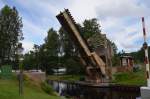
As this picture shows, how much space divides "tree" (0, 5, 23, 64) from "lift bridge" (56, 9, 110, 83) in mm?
17733

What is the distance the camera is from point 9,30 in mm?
56344

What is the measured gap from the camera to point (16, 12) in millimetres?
56000

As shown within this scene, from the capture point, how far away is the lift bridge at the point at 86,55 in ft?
103

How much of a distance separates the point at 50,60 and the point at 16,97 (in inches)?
2488

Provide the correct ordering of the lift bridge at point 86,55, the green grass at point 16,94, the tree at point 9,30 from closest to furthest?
the green grass at point 16,94 < the lift bridge at point 86,55 < the tree at point 9,30

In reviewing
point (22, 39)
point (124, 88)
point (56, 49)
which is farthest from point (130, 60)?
point (56, 49)

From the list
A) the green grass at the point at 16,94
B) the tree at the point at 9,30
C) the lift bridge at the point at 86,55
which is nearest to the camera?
the green grass at the point at 16,94

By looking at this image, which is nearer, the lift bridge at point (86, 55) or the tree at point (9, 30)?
the lift bridge at point (86, 55)

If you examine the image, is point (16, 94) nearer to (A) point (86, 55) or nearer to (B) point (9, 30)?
(A) point (86, 55)

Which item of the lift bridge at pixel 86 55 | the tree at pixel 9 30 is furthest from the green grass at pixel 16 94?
the tree at pixel 9 30

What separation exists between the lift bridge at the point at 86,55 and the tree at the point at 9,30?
17.7 metres

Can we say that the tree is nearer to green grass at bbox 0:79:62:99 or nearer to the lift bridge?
the lift bridge

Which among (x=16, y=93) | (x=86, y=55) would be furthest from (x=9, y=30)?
(x=16, y=93)

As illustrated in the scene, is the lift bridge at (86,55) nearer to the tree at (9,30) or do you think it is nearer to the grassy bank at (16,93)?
the grassy bank at (16,93)
